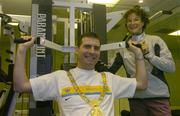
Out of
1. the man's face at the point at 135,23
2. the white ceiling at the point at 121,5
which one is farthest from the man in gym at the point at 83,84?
the white ceiling at the point at 121,5

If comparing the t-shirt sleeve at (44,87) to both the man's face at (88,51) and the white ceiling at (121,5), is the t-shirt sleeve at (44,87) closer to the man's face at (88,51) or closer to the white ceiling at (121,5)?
the man's face at (88,51)

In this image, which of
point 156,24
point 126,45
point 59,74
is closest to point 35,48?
point 59,74

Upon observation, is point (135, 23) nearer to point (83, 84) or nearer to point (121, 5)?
point (83, 84)

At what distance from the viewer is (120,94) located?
1853 millimetres

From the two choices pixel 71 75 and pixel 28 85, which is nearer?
pixel 28 85

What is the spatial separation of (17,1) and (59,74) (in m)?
3.19

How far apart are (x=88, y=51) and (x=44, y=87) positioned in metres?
0.37

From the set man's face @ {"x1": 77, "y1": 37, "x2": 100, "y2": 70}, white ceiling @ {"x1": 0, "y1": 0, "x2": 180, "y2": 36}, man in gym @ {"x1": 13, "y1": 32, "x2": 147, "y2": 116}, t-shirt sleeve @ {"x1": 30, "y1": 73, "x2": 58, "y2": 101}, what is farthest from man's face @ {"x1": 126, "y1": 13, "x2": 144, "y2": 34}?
white ceiling @ {"x1": 0, "y1": 0, "x2": 180, "y2": 36}

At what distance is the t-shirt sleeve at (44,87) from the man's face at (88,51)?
0.76ft

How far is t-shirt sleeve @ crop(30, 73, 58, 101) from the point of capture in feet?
5.43

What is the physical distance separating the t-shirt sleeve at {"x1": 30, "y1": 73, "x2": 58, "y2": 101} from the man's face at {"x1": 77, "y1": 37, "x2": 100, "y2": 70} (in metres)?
0.23

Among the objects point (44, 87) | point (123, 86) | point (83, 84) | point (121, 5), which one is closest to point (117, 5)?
point (121, 5)

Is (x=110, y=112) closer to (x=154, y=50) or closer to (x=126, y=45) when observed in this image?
(x=126, y=45)

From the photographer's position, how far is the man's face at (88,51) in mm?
1786
